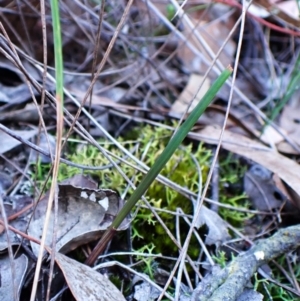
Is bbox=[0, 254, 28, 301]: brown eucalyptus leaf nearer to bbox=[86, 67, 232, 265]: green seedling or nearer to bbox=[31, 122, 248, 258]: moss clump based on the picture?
bbox=[86, 67, 232, 265]: green seedling

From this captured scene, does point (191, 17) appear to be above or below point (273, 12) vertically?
below

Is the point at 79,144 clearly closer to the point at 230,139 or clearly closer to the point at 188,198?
the point at 188,198

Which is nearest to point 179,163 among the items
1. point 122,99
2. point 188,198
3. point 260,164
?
point 188,198

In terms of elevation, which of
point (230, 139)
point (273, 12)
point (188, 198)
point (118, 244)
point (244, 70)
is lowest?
point (118, 244)

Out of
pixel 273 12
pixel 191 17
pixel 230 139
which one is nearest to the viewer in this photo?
pixel 230 139

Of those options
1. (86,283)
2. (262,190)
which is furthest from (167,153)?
(262,190)

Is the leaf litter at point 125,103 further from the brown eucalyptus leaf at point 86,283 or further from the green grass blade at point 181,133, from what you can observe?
the green grass blade at point 181,133

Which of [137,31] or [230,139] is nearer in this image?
[230,139]

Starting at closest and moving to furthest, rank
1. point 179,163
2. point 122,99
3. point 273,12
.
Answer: point 179,163 < point 122,99 < point 273,12
